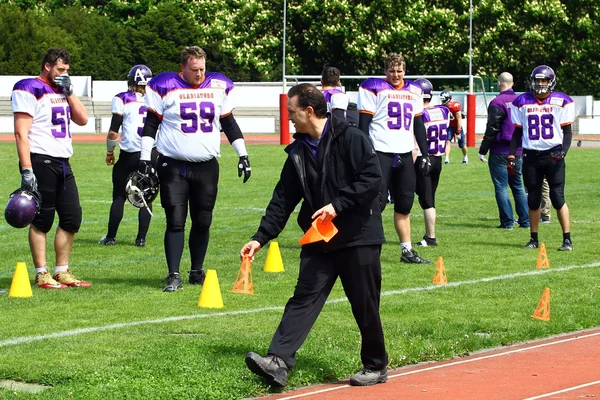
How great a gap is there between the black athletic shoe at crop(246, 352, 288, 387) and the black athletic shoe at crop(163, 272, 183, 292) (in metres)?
3.55

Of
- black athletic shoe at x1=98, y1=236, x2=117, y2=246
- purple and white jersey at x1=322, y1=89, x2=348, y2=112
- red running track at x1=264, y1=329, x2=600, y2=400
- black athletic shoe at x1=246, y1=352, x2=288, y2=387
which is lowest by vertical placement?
black athletic shoe at x1=98, y1=236, x2=117, y2=246

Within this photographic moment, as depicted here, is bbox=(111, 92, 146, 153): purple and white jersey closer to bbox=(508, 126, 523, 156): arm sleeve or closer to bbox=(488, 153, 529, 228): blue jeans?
bbox=(508, 126, 523, 156): arm sleeve

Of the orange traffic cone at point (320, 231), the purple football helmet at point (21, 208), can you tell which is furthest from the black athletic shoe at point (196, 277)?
the orange traffic cone at point (320, 231)

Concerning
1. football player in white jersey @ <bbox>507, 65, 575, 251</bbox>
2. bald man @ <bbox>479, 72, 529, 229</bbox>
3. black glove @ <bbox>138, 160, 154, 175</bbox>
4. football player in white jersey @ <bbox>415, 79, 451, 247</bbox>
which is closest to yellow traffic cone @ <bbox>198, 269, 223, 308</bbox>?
black glove @ <bbox>138, 160, 154, 175</bbox>

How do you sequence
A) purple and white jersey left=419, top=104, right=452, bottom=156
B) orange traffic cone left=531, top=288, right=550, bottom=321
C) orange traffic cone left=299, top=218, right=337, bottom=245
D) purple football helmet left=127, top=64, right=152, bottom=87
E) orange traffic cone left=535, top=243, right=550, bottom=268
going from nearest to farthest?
1. orange traffic cone left=299, top=218, right=337, bottom=245
2. orange traffic cone left=531, top=288, right=550, bottom=321
3. orange traffic cone left=535, top=243, right=550, bottom=268
4. purple football helmet left=127, top=64, right=152, bottom=87
5. purple and white jersey left=419, top=104, right=452, bottom=156

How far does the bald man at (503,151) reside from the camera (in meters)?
15.8

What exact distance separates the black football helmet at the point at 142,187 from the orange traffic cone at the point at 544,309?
11.5 ft

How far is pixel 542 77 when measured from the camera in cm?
1317

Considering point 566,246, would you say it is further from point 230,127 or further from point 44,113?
point 44,113

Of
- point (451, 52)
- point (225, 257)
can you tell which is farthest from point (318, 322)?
point (451, 52)

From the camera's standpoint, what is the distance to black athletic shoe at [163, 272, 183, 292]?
10086 mm

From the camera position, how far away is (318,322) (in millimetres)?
8609

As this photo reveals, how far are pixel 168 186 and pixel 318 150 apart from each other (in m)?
3.66

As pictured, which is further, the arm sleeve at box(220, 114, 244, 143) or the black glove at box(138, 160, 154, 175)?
the arm sleeve at box(220, 114, 244, 143)
